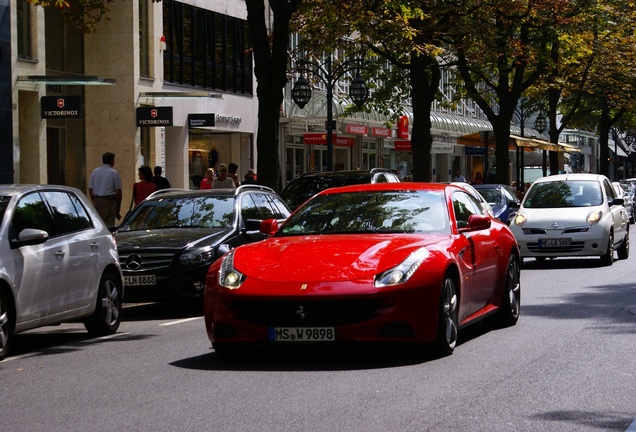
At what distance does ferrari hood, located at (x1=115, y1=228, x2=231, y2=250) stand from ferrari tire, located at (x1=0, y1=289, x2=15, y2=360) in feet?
14.3

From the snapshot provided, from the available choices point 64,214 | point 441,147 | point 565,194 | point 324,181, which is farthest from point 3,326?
point 441,147

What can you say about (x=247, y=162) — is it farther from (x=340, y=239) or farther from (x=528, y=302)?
(x=340, y=239)

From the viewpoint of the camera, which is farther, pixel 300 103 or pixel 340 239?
pixel 300 103

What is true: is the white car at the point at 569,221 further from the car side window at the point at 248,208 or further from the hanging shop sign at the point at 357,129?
the hanging shop sign at the point at 357,129

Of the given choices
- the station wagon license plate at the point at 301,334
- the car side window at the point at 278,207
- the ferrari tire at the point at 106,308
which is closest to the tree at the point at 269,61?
the car side window at the point at 278,207

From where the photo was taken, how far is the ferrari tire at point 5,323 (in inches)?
436

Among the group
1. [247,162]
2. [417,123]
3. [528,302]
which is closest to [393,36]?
[417,123]

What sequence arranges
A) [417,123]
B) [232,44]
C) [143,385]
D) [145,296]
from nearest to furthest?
[143,385] → [145,296] → [417,123] → [232,44]

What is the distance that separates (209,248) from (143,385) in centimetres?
636

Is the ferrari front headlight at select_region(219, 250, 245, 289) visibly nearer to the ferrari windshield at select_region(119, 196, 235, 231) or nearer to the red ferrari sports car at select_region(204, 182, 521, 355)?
the red ferrari sports car at select_region(204, 182, 521, 355)

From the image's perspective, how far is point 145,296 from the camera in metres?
15.3

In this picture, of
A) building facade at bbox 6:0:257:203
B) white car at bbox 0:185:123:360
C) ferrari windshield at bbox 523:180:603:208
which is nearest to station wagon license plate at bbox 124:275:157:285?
white car at bbox 0:185:123:360

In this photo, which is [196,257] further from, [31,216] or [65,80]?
[65,80]

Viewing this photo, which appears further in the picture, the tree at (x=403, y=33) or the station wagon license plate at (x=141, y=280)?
the tree at (x=403, y=33)
